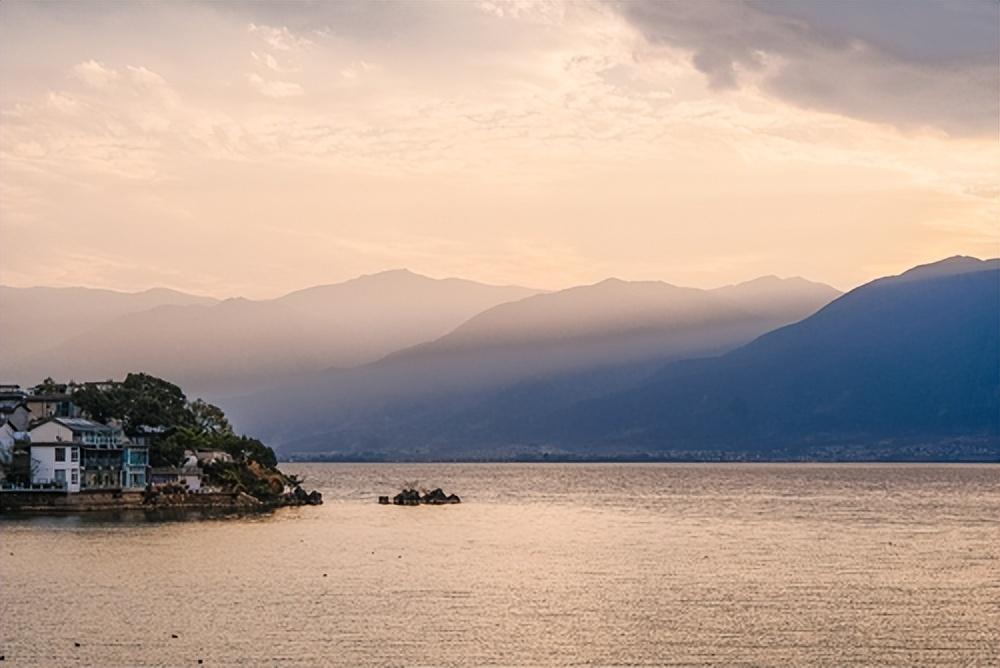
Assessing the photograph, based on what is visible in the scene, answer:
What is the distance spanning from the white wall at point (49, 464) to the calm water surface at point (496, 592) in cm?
1610

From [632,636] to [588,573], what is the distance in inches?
862

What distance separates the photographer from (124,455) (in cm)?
13438

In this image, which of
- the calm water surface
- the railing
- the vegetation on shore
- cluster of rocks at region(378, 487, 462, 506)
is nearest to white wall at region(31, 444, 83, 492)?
the railing

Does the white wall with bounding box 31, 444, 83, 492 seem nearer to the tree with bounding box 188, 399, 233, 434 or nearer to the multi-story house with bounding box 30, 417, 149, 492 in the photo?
the multi-story house with bounding box 30, 417, 149, 492

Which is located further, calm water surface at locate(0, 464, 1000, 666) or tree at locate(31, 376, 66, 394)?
tree at locate(31, 376, 66, 394)

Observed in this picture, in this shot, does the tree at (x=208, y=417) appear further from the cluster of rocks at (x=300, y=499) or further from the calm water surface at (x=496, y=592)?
the calm water surface at (x=496, y=592)

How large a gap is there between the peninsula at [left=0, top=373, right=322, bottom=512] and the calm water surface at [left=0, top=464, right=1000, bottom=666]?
16327 millimetres

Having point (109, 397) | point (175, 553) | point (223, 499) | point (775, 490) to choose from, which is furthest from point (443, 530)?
point (775, 490)

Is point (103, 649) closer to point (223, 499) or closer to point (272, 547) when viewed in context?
point (272, 547)

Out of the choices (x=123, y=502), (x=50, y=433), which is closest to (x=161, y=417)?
(x=123, y=502)

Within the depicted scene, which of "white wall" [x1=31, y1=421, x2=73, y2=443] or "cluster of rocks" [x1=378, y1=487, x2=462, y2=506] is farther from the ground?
"white wall" [x1=31, y1=421, x2=73, y2=443]

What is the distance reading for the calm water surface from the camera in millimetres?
49750

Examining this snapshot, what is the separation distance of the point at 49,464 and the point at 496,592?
7161 cm

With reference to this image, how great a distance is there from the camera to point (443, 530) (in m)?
105
